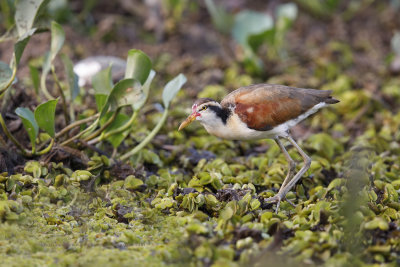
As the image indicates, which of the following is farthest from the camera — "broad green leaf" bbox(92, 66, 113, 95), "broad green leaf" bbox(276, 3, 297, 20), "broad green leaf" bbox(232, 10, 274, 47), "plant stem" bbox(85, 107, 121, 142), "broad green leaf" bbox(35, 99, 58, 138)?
"broad green leaf" bbox(276, 3, 297, 20)

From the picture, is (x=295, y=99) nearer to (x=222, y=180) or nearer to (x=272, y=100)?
(x=272, y=100)

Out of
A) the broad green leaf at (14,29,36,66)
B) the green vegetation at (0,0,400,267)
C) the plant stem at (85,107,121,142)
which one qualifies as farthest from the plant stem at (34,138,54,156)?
the broad green leaf at (14,29,36,66)

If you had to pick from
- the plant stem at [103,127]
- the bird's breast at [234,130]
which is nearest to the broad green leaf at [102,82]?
the plant stem at [103,127]

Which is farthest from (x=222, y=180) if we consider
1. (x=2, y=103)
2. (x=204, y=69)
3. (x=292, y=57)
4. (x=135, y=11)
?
(x=135, y=11)

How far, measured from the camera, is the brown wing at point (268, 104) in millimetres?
4410

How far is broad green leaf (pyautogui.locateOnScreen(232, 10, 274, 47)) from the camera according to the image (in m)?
7.57

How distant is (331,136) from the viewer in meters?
6.36

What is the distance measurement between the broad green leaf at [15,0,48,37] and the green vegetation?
12mm

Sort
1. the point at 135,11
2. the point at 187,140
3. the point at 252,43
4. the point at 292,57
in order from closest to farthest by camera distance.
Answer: the point at 187,140
the point at 252,43
the point at 292,57
the point at 135,11

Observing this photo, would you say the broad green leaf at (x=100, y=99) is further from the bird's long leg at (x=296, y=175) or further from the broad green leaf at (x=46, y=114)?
the bird's long leg at (x=296, y=175)

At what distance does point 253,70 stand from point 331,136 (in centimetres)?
160

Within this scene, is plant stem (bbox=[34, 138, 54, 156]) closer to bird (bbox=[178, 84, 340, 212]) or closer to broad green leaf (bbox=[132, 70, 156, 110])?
broad green leaf (bbox=[132, 70, 156, 110])

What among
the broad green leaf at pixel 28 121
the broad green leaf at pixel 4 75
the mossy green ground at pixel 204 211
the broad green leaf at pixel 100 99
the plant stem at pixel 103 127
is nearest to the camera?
the mossy green ground at pixel 204 211

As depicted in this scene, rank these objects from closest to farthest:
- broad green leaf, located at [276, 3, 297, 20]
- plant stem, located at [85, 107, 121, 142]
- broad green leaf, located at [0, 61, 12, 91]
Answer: broad green leaf, located at [0, 61, 12, 91] < plant stem, located at [85, 107, 121, 142] < broad green leaf, located at [276, 3, 297, 20]
